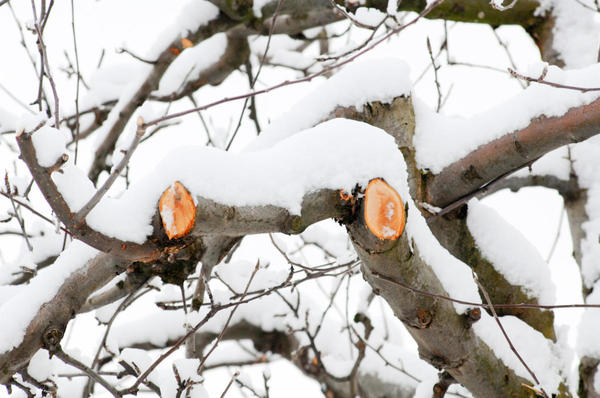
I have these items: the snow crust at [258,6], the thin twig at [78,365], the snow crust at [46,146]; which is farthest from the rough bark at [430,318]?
the snow crust at [258,6]

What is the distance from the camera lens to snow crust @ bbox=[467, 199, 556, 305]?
223 cm

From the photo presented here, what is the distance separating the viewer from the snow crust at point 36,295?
1425mm

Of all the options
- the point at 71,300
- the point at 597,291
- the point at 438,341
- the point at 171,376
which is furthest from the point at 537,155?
the point at 71,300

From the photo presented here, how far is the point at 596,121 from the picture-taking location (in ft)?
5.40

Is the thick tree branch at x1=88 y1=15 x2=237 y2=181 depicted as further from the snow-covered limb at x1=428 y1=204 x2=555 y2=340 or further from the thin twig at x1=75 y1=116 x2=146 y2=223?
the thin twig at x1=75 y1=116 x2=146 y2=223

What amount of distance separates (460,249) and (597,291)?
2.83 feet

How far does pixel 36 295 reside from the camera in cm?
150

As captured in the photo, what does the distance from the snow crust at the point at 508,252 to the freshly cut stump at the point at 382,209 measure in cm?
103

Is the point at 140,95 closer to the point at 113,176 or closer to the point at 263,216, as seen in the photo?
the point at 263,216

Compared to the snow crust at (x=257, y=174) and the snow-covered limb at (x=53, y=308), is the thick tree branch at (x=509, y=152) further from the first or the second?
the snow-covered limb at (x=53, y=308)

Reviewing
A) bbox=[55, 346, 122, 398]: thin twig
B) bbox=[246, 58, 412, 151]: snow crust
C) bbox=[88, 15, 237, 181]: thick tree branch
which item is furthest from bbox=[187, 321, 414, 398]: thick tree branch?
bbox=[55, 346, 122, 398]: thin twig

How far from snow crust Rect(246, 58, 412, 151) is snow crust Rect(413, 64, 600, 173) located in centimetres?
20

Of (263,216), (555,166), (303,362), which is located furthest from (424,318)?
(303,362)

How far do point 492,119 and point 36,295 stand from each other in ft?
5.20
